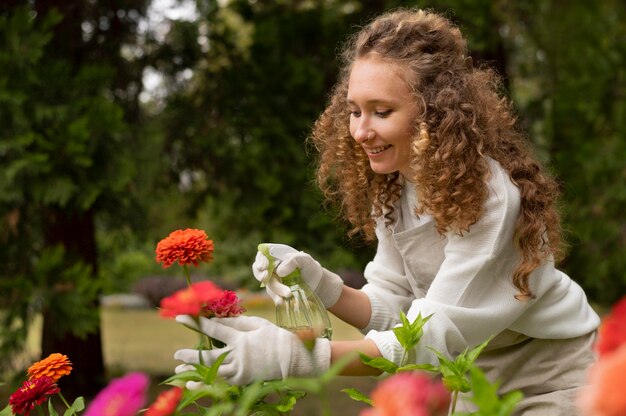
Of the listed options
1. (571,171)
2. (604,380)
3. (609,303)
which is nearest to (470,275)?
(604,380)

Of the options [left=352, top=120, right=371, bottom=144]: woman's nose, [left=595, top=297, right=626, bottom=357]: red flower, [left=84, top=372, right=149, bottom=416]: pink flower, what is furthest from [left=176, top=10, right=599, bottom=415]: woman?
[left=595, top=297, right=626, bottom=357]: red flower

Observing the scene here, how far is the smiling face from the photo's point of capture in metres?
1.70

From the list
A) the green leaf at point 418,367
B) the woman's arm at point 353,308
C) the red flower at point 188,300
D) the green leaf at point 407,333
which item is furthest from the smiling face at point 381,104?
the red flower at point 188,300

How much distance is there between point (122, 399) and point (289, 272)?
779 mm

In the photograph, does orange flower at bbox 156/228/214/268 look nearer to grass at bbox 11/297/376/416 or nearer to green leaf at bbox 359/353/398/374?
green leaf at bbox 359/353/398/374

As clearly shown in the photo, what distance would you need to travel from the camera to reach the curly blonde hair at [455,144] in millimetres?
1639

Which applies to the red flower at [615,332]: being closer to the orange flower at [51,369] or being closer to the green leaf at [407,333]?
the green leaf at [407,333]

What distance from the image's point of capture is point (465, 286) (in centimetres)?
156

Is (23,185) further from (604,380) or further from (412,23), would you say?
(604,380)

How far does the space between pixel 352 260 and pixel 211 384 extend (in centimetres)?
348

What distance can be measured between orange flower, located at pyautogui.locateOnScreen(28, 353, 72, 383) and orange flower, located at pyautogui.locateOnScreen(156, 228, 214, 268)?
246 millimetres

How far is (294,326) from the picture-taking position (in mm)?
1438

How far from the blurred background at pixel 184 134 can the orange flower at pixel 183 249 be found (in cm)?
249

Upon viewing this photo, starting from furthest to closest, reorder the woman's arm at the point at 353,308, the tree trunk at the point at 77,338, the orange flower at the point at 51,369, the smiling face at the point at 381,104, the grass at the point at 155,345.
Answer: the grass at the point at 155,345
the tree trunk at the point at 77,338
the woman's arm at the point at 353,308
the smiling face at the point at 381,104
the orange flower at the point at 51,369
